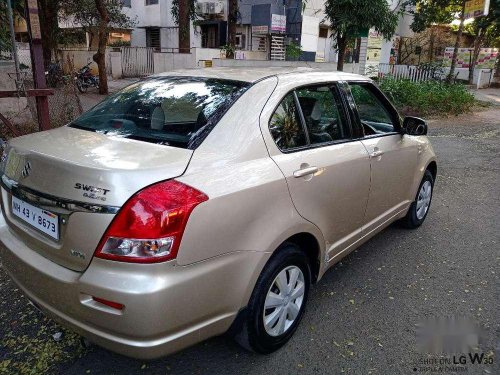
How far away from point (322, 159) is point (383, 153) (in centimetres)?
91

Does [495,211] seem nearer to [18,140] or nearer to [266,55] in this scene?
[18,140]

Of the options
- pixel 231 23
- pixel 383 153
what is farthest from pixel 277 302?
pixel 231 23

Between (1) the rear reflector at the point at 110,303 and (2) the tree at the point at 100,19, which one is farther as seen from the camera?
(2) the tree at the point at 100,19

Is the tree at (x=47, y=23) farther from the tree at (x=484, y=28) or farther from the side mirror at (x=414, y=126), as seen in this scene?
the tree at (x=484, y=28)

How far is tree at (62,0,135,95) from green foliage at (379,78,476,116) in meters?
8.89

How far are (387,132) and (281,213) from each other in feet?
6.03

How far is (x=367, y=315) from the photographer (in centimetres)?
299

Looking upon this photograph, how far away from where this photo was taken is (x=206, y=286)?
78.9 inches

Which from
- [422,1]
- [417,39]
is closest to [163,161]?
[422,1]

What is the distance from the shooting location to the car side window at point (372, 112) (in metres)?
3.55

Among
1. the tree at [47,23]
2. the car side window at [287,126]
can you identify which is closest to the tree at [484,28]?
the tree at [47,23]

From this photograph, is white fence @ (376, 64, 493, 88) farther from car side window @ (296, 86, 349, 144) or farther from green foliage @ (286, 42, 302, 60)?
car side window @ (296, 86, 349, 144)

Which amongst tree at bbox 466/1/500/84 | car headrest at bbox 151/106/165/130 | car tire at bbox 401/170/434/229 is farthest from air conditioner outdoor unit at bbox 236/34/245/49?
car headrest at bbox 151/106/165/130

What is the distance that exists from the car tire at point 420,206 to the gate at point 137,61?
61.7 feet
